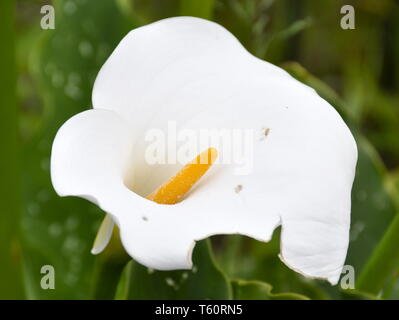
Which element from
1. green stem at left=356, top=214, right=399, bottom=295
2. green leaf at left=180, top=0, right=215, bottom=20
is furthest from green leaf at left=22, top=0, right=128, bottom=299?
green stem at left=356, top=214, right=399, bottom=295

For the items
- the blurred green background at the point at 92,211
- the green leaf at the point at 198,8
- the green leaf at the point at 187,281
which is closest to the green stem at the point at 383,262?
the blurred green background at the point at 92,211

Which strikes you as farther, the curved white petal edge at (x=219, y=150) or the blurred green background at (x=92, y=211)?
the blurred green background at (x=92, y=211)

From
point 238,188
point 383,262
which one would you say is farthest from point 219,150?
point 383,262

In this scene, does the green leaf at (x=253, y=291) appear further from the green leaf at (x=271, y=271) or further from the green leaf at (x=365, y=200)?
the green leaf at (x=365, y=200)

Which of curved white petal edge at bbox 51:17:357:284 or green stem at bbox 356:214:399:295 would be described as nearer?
curved white petal edge at bbox 51:17:357:284

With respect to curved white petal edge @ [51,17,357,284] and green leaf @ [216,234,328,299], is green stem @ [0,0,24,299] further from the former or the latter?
green leaf @ [216,234,328,299]
